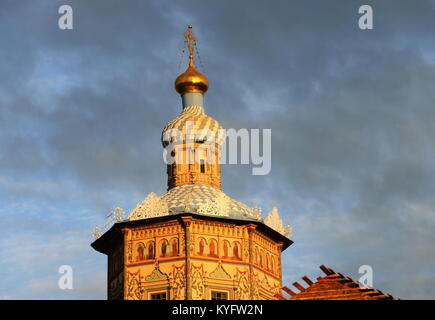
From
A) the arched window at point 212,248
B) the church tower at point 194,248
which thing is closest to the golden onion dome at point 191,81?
the church tower at point 194,248

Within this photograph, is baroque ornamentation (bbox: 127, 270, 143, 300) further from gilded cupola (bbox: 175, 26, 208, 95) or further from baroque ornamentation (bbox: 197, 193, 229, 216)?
gilded cupola (bbox: 175, 26, 208, 95)

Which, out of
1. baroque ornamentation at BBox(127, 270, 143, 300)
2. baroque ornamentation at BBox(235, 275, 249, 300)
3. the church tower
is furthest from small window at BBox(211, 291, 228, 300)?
baroque ornamentation at BBox(127, 270, 143, 300)

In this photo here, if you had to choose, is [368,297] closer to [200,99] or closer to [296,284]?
[296,284]

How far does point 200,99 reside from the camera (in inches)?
2350

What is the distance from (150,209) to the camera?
52531mm

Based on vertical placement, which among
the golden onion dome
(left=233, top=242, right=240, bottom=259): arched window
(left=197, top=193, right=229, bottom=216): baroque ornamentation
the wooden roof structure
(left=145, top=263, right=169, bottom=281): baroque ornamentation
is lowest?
the wooden roof structure

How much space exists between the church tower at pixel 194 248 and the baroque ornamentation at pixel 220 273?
30 millimetres

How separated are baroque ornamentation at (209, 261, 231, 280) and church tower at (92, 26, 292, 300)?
0.03 meters

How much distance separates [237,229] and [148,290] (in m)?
5.53

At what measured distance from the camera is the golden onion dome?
58.4 metres
